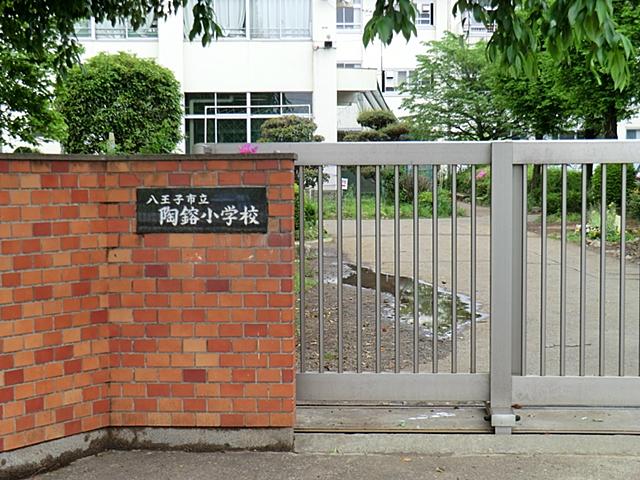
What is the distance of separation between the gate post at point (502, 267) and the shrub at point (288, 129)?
17.3 metres

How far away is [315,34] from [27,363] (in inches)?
845

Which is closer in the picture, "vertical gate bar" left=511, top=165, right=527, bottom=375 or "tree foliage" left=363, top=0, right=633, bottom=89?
"tree foliage" left=363, top=0, right=633, bottom=89

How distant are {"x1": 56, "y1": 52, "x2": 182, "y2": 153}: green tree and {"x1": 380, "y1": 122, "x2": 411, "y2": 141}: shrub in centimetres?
1082

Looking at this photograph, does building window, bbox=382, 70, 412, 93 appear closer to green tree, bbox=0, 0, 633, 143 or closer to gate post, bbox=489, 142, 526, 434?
green tree, bbox=0, 0, 633, 143

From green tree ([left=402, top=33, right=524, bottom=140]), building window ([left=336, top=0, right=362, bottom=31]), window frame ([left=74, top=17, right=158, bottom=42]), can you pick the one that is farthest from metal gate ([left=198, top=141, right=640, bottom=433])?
building window ([left=336, top=0, right=362, bottom=31])

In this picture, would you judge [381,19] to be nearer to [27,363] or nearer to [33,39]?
[27,363]

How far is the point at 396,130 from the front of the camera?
30.2 meters

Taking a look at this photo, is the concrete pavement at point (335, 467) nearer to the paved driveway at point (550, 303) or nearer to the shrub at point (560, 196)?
the paved driveway at point (550, 303)

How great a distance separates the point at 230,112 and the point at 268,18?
10.6 ft

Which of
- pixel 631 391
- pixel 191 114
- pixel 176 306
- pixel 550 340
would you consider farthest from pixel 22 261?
pixel 191 114

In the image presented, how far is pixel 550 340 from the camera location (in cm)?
768

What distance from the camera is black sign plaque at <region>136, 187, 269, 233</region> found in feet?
14.4

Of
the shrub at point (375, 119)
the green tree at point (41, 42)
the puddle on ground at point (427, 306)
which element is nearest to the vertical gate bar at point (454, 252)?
the puddle on ground at point (427, 306)

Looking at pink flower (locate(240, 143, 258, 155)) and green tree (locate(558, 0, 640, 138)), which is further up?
green tree (locate(558, 0, 640, 138))
